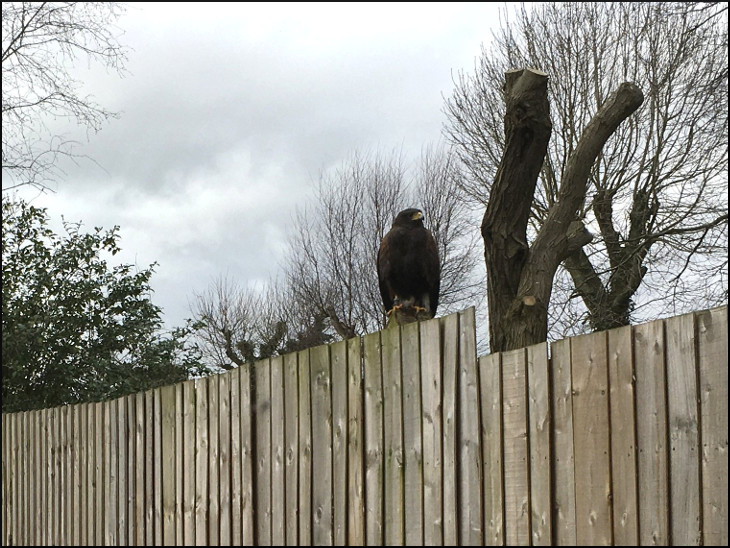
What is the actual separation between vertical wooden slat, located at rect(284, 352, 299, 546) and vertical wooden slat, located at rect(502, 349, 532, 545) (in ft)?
4.19

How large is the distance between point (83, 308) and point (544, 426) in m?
8.93

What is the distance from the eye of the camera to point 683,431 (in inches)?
93.1

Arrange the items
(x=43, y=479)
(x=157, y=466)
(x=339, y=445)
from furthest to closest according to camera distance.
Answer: (x=43, y=479), (x=157, y=466), (x=339, y=445)

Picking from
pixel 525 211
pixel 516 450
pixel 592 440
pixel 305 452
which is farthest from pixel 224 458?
pixel 525 211

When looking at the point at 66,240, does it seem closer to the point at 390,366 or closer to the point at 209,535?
the point at 209,535

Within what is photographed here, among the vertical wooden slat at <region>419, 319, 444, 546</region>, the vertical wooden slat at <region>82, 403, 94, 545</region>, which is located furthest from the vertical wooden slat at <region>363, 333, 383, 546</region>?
the vertical wooden slat at <region>82, 403, 94, 545</region>

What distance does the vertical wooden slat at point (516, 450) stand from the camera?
9.09 feet

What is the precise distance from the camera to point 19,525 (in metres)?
7.11

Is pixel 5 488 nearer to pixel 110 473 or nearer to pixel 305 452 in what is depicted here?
pixel 110 473

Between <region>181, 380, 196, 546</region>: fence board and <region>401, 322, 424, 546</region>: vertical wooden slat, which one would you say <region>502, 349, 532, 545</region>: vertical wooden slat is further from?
<region>181, 380, 196, 546</region>: fence board

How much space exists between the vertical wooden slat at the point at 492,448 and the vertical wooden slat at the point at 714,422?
2.31ft

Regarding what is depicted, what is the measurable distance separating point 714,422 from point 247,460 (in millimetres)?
2440

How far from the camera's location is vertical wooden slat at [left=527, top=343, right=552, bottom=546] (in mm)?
2695

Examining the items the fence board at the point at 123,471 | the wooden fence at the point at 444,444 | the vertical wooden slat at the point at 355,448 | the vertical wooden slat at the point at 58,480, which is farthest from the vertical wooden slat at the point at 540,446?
the vertical wooden slat at the point at 58,480
